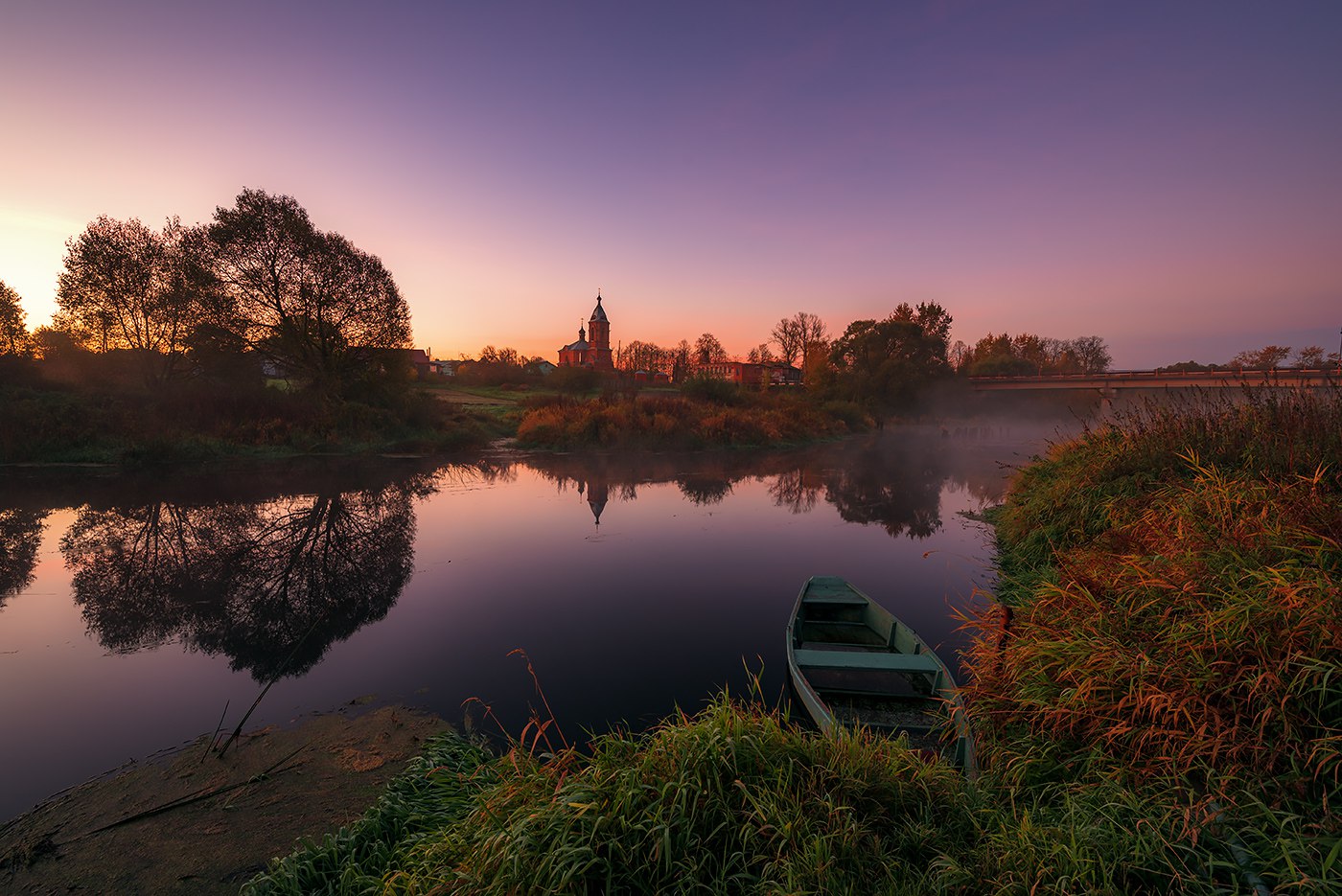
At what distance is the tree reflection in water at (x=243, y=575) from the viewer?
8.45m

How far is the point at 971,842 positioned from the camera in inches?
135

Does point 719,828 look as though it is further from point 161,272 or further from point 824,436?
point 824,436

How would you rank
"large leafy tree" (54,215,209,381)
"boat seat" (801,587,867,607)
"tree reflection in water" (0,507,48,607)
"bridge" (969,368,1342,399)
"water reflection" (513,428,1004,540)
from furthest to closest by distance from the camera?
"bridge" (969,368,1342,399) < "large leafy tree" (54,215,209,381) < "water reflection" (513,428,1004,540) < "tree reflection in water" (0,507,48,607) < "boat seat" (801,587,867,607)

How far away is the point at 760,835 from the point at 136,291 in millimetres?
42410

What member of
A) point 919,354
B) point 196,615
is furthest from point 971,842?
point 919,354

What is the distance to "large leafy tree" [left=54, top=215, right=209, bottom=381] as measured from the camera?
2758 centimetres

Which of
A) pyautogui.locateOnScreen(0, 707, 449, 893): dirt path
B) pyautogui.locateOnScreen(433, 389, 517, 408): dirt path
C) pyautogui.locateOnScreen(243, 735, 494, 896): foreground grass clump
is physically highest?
pyautogui.locateOnScreen(433, 389, 517, 408): dirt path

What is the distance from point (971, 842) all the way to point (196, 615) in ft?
40.3

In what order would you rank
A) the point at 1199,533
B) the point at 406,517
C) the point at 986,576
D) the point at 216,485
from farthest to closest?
the point at 216,485 → the point at 406,517 → the point at 986,576 → the point at 1199,533

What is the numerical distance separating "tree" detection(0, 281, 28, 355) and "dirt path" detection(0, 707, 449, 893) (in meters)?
40.0

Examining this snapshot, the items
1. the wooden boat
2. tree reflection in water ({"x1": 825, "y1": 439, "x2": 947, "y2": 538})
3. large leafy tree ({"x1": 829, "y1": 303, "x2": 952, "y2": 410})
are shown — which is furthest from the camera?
large leafy tree ({"x1": 829, "y1": 303, "x2": 952, "y2": 410})

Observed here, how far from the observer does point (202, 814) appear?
187 inches

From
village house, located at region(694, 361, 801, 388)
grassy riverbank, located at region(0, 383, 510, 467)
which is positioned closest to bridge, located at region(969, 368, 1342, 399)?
village house, located at region(694, 361, 801, 388)

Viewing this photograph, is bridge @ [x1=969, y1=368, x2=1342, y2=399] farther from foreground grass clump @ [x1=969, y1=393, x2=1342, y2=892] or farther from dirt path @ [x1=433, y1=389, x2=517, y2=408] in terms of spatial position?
dirt path @ [x1=433, y1=389, x2=517, y2=408]
